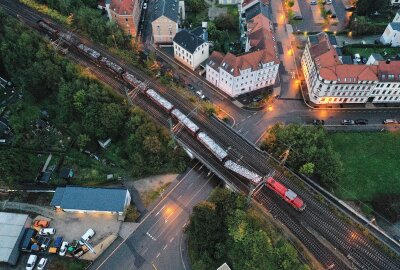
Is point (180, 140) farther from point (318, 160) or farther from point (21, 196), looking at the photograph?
point (21, 196)

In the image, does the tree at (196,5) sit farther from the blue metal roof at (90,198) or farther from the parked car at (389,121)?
the blue metal roof at (90,198)

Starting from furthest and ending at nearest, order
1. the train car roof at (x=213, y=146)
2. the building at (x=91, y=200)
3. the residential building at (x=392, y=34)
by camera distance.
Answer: the residential building at (x=392, y=34) → the train car roof at (x=213, y=146) → the building at (x=91, y=200)

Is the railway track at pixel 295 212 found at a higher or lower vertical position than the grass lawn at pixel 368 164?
lower

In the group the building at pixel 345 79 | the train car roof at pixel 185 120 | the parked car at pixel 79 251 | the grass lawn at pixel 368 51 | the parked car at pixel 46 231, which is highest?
the grass lawn at pixel 368 51

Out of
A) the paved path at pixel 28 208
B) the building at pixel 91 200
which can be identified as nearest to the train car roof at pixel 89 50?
the building at pixel 91 200

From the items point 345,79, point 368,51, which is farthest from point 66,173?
point 368,51

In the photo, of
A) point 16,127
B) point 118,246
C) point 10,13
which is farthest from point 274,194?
point 10,13
